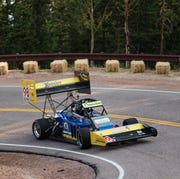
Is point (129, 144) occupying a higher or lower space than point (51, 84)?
lower

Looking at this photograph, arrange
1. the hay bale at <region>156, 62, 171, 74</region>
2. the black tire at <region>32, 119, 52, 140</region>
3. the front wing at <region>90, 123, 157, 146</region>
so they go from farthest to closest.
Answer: the hay bale at <region>156, 62, 171, 74</region>, the black tire at <region>32, 119, 52, 140</region>, the front wing at <region>90, 123, 157, 146</region>

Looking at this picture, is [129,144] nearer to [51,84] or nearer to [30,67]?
[51,84]

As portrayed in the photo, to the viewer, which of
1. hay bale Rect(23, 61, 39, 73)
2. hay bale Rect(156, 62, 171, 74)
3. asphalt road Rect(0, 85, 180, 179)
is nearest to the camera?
asphalt road Rect(0, 85, 180, 179)

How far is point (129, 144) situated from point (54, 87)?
324cm

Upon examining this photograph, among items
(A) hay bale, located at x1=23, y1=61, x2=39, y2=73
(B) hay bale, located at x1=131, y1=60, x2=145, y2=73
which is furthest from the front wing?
(A) hay bale, located at x1=23, y1=61, x2=39, y2=73

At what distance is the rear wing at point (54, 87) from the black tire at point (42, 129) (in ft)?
2.74

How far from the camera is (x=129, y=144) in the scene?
15.6m

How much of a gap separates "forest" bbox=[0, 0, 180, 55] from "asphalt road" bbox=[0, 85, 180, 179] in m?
26.8

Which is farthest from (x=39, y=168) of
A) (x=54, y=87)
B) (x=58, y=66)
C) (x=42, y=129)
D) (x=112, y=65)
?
(x=58, y=66)

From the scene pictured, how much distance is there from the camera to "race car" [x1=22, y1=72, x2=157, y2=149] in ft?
49.7

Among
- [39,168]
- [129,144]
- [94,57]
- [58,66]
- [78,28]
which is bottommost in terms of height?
[39,168]

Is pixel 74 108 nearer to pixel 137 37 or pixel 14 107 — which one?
pixel 14 107

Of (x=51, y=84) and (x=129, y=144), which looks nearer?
(x=129, y=144)

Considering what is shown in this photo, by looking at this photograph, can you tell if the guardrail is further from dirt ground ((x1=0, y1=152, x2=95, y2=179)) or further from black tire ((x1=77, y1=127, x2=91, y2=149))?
dirt ground ((x1=0, y1=152, x2=95, y2=179))
